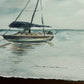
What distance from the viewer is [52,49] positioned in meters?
1.24

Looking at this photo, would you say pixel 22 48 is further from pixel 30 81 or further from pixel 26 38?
pixel 30 81

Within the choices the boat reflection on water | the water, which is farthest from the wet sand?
the boat reflection on water

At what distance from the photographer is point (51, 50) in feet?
4.06

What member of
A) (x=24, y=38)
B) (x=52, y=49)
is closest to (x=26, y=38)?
(x=24, y=38)

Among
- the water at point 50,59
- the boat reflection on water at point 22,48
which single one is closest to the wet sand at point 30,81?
the water at point 50,59

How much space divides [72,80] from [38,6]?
48cm

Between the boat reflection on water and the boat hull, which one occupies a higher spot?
the boat hull

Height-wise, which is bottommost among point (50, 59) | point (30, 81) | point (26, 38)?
point (30, 81)

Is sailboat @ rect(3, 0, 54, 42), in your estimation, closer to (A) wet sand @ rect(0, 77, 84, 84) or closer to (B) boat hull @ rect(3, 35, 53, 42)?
(B) boat hull @ rect(3, 35, 53, 42)

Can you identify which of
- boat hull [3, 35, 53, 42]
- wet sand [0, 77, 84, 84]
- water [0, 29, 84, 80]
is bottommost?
wet sand [0, 77, 84, 84]

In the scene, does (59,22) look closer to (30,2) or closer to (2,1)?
(30,2)

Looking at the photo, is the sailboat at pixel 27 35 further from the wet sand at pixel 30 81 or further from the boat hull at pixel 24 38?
the wet sand at pixel 30 81

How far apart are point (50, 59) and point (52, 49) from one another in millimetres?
63

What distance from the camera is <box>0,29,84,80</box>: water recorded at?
3.91ft
